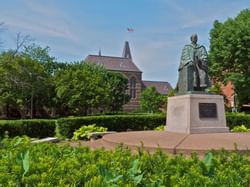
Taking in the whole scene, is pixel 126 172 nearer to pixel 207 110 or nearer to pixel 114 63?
pixel 207 110

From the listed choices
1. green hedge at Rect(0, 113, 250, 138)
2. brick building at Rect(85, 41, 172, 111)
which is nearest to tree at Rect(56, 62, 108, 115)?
green hedge at Rect(0, 113, 250, 138)

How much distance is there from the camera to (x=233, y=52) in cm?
2730

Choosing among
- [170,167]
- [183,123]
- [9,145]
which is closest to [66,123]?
[183,123]

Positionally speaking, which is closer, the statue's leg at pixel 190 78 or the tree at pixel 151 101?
the statue's leg at pixel 190 78

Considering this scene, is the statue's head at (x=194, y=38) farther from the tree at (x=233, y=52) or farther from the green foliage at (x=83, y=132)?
the tree at (x=233, y=52)

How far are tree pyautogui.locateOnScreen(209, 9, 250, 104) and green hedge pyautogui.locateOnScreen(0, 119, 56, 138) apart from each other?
18345 millimetres

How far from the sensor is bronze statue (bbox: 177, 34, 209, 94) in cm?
1013

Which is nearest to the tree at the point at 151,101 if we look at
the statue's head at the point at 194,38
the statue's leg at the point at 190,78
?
the statue's head at the point at 194,38

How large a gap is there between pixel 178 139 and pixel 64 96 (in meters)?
22.7

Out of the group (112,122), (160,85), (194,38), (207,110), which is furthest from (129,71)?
(207,110)

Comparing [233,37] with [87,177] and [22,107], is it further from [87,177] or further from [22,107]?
[87,177]

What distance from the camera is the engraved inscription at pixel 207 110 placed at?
9609 mm

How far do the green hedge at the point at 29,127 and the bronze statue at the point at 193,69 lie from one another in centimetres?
820

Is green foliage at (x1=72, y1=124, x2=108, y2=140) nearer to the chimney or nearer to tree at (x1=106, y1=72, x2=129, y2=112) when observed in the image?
tree at (x1=106, y1=72, x2=129, y2=112)
